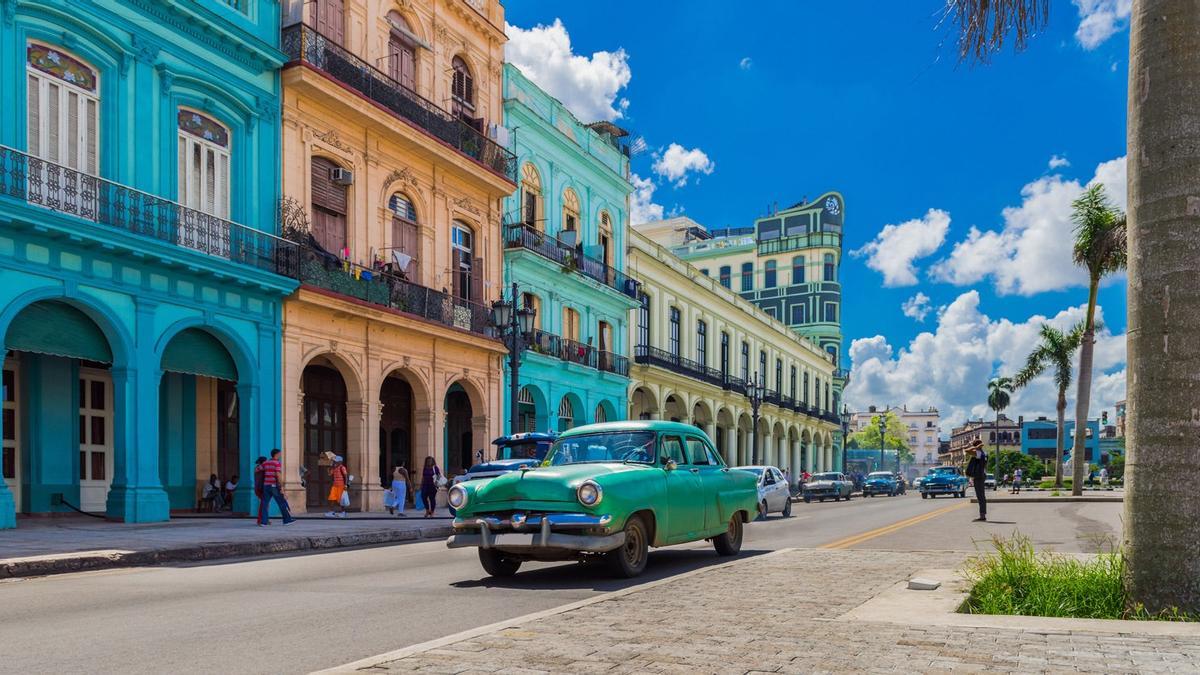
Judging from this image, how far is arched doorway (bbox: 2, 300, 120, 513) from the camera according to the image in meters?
18.3

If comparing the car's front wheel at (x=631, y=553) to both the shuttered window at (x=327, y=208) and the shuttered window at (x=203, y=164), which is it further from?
the shuttered window at (x=327, y=208)

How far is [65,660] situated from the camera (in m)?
6.19

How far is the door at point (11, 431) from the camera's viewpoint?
18.9m

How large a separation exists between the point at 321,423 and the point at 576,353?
481 inches

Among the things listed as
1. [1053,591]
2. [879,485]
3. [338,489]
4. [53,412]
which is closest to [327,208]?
[338,489]

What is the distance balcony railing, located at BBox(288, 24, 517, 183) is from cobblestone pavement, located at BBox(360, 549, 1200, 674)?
19.2 metres

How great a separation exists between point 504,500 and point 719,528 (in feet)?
10.6

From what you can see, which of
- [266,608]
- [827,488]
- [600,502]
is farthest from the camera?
[827,488]

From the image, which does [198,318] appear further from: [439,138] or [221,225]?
[439,138]

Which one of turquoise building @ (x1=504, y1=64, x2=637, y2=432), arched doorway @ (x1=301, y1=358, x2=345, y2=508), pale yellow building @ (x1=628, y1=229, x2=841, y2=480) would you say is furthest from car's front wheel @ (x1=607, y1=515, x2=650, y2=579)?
pale yellow building @ (x1=628, y1=229, x2=841, y2=480)

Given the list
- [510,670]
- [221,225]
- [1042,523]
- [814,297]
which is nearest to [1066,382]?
[814,297]

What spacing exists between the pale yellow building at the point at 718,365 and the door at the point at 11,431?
26120 millimetres

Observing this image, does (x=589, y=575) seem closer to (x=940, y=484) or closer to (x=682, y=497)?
(x=682, y=497)

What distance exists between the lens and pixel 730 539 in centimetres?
1277
